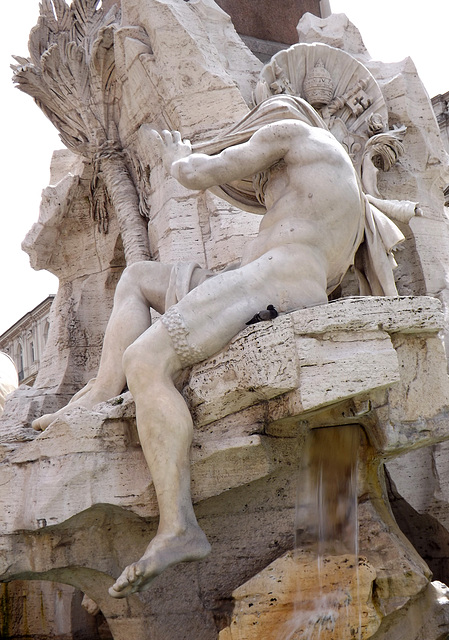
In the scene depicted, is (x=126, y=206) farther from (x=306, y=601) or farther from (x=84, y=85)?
(x=306, y=601)

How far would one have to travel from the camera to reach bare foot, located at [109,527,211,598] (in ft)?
11.8

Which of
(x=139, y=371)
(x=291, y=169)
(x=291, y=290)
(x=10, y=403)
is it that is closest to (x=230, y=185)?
(x=291, y=169)

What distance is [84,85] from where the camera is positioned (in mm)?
7199

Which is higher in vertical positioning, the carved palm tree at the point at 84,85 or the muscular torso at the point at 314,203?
the carved palm tree at the point at 84,85

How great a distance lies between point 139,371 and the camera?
4.03m

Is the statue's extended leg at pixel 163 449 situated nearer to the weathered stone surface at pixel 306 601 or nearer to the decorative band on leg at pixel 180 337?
the decorative band on leg at pixel 180 337

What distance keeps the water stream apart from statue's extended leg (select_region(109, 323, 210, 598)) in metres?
0.69

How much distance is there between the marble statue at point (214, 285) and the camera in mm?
3896

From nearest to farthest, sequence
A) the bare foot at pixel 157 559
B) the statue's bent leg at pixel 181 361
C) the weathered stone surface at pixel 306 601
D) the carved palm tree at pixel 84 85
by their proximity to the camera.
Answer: the bare foot at pixel 157 559 < the statue's bent leg at pixel 181 361 < the weathered stone surface at pixel 306 601 < the carved palm tree at pixel 84 85

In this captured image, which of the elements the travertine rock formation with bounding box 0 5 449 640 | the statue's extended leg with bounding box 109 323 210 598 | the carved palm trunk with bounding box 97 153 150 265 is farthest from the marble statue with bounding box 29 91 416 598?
the carved palm trunk with bounding box 97 153 150 265

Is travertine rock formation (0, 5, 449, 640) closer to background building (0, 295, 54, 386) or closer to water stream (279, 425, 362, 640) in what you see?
water stream (279, 425, 362, 640)

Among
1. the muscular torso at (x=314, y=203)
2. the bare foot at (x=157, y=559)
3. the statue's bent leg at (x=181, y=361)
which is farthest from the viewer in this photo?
the muscular torso at (x=314, y=203)

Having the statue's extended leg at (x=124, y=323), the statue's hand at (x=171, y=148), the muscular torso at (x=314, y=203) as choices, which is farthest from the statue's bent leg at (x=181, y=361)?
the statue's hand at (x=171, y=148)

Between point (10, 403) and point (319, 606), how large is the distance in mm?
3846
